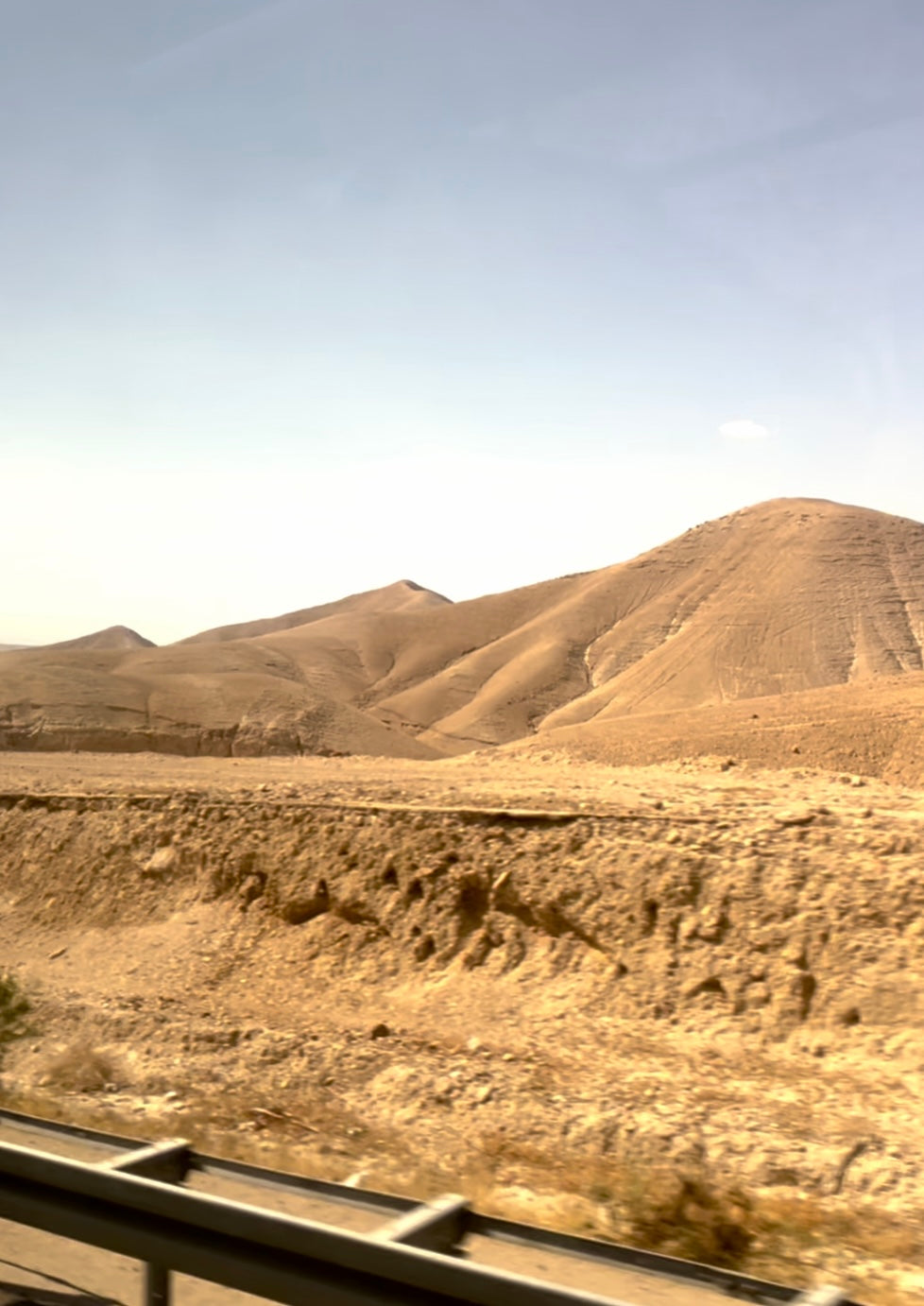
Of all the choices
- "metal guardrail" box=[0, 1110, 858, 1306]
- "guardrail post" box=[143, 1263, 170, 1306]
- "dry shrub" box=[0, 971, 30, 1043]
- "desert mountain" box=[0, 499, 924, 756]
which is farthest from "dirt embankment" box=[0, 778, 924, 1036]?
"desert mountain" box=[0, 499, 924, 756]

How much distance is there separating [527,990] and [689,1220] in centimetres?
462

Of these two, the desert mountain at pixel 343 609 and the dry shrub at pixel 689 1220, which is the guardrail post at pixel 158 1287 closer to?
the dry shrub at pixel 689 1220

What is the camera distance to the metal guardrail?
295cm

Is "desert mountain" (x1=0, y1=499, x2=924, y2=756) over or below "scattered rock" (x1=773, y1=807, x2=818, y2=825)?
over

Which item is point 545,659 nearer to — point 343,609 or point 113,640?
point 343,609

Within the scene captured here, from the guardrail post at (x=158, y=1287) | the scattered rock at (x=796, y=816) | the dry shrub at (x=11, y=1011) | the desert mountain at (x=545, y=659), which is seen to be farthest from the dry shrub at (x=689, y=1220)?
the desert mountain at (x=545, y=659)

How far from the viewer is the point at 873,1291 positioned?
4.89 meters

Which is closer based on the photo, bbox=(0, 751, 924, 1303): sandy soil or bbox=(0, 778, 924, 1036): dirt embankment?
bbox=(0, 751, 924, 1303): sandy soil

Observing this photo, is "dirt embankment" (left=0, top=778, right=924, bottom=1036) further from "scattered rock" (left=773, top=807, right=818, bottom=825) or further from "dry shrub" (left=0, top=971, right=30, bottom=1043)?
"dry shrub" (left=0, top=971, right=30, bottom=1043)

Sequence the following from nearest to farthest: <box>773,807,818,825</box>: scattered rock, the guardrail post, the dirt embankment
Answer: the guardrail post, the dirt embankment, <box>773,807,818,825</box>: scattered rock

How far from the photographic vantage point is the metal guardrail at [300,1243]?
9.68 feet

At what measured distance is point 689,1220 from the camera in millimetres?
5488

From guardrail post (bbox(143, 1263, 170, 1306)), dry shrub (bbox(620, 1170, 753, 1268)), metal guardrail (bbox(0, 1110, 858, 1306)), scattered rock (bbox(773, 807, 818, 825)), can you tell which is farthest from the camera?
scattered rock (bbox(773, 807, 818, 825))

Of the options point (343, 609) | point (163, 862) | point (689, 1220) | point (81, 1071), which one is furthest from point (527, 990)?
point (343, 609)
